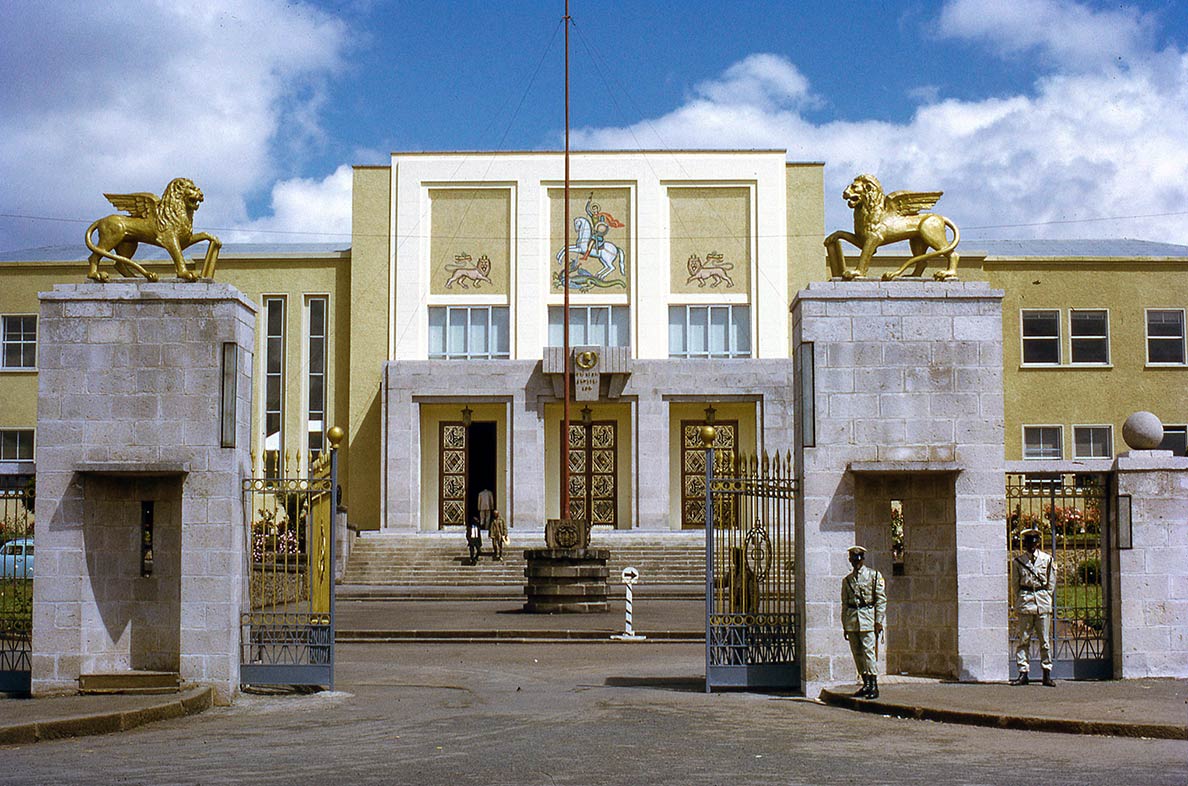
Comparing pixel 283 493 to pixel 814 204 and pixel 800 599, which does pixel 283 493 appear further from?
pixel 814 204

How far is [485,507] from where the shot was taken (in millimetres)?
40250

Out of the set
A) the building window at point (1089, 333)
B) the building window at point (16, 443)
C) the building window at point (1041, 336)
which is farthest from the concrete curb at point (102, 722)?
the building window at point (1089, 333)

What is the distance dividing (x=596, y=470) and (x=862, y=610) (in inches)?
1123

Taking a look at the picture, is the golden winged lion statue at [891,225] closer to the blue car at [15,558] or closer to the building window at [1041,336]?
the blue car at [15,558]

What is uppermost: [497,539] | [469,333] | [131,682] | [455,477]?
[469,333]

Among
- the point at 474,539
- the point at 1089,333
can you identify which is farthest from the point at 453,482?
the point at 1089,333

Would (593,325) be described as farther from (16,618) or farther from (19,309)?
(16,618)

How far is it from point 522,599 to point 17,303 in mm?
21648

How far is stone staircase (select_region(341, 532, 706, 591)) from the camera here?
117 ft

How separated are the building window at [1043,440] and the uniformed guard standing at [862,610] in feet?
101

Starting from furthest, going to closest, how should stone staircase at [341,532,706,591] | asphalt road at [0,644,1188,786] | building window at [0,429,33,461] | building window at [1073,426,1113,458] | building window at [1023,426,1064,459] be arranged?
building window at [0,429,33,461]
building window at [1023,426,1064,459]
building window at [1073,426,1113,458]
stone staircase at [341,532,706,591]
asphalt road at [0,644,1188,786]

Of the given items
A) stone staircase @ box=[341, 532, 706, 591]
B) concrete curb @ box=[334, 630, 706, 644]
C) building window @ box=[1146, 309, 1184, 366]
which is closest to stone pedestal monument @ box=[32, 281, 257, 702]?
concrete curb @ box=[334, 630, 706, 644]

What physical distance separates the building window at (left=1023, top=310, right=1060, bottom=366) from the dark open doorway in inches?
634

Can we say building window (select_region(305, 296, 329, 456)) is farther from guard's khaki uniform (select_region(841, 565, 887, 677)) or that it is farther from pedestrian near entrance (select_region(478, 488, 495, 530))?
guard's khaki uniform (select_region(841, 565, 887, 677))
